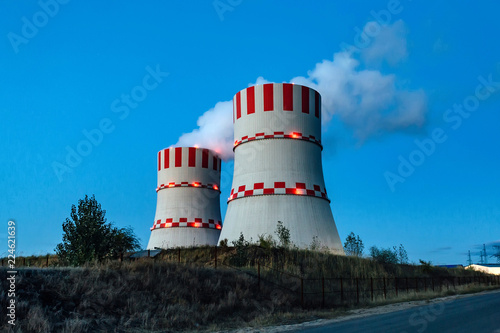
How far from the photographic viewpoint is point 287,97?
24.5m

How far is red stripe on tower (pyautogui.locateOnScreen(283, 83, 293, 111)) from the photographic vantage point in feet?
80.0

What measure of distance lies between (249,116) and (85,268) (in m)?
14.0

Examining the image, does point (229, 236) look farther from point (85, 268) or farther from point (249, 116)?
point (85, 268)

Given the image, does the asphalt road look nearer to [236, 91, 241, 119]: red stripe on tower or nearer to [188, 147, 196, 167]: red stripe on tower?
[236, 91, 241, 119]: red stripe on tower

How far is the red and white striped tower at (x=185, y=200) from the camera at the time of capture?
109ft

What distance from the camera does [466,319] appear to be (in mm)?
11219

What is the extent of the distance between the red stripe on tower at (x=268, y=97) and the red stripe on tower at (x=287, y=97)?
625 mm

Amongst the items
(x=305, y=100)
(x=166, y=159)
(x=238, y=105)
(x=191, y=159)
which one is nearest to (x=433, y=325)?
(x=305, y=100)

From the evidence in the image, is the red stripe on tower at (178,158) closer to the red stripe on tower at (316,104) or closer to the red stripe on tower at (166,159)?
the red stripe on tower at (166,159)

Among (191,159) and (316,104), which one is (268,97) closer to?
(316,104)

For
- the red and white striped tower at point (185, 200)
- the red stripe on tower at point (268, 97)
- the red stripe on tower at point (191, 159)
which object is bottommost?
the red and white striped tower at point (185, 200)

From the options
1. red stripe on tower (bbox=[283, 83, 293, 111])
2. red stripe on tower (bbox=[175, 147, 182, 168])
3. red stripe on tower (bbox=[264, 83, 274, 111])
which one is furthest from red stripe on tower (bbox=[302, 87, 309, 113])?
red stripe on tower (bbox=[175, 147, 182, 168])

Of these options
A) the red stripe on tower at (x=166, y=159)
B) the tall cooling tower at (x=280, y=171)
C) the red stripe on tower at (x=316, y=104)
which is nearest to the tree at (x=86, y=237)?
the tall cooling tower at (x=280, y=171)

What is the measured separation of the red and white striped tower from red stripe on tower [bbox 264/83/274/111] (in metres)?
11.4
